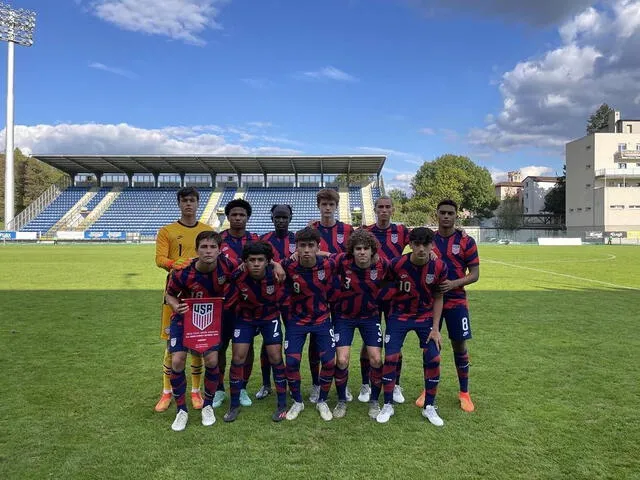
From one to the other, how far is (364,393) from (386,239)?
5.10 ft

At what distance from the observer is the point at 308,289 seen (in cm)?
407

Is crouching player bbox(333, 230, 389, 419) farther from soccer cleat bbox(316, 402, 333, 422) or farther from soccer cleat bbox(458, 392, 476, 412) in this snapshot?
soccer cleat bbox(458, 392, 476, 412)

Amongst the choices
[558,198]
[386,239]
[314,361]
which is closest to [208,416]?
[314,361]

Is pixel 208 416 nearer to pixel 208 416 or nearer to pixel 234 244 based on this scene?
pixel 208 416

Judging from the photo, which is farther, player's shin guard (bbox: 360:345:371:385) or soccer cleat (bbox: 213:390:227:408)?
player's shin guard (bbox: 360:345:371:385)

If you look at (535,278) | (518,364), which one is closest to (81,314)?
(518,364)

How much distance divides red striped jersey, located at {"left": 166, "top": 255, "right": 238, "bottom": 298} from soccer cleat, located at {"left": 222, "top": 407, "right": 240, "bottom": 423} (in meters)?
1.04

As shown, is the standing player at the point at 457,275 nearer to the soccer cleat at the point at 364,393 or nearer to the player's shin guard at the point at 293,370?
the soccer cleat at the point at 364,393

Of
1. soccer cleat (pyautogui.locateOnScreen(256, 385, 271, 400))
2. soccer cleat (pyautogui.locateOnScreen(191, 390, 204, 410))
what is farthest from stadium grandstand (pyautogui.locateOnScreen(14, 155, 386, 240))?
soccer cleat (pyautogui.locateOnScreen(191, 390, 204, 410))

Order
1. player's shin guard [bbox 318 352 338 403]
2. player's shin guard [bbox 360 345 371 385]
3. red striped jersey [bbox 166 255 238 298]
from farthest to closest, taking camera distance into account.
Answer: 1. player's shin guard [bbox 360 345 371 385]
2. player's shin guard [bbox 318 352 338 403]
3. red striped jersey [bbox 166 255 238 298]

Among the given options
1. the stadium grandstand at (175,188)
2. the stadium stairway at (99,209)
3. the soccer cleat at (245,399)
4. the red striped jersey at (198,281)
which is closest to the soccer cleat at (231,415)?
the soccer cleat at (245,399)

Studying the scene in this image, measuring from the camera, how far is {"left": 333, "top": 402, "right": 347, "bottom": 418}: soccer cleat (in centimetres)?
404

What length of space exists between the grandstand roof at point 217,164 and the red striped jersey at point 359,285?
41.8 meters

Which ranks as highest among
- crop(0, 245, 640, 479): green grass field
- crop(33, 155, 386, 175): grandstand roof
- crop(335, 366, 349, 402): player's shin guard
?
crop(33, 155, 386, 175): grandstand roof
